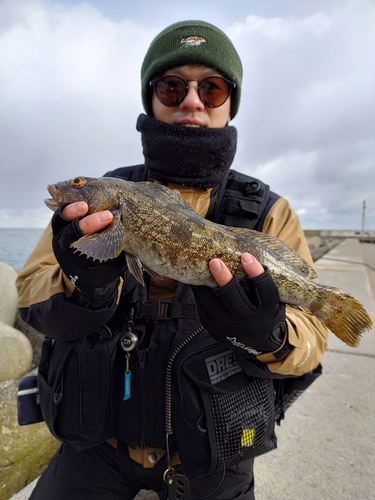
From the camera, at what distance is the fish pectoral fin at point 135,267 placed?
7.08 ft

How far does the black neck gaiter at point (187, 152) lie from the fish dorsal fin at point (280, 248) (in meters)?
0.69

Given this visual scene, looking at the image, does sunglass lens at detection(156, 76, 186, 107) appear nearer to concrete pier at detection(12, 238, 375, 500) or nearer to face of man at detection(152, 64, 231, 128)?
face of man at detection(152, 64, 231, 128)

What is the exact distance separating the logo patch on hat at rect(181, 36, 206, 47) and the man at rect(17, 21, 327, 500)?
17.1 inches

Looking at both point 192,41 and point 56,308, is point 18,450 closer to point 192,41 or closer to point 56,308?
point 56,308

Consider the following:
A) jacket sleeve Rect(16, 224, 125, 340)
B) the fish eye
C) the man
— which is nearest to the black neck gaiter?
the man

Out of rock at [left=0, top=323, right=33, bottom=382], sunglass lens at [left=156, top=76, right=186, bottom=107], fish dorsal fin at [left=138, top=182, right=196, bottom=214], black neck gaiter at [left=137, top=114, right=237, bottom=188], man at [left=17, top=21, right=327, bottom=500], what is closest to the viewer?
man at [left=17, top=21, right=327, bottom=500]

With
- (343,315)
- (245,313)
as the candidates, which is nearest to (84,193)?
(245,313)

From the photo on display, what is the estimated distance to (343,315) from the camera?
218 cm

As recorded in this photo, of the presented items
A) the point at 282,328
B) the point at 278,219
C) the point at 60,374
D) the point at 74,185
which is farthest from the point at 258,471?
the point at 74,185

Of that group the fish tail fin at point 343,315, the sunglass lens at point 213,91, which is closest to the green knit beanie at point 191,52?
the sunglass lens at point 213,91

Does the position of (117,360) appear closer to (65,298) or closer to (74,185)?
(65,298)

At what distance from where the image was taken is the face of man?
8.93 feet

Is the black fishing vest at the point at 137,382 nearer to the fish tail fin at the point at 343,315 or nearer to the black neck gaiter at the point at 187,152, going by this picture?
the fish tail fin at the point at 343,315

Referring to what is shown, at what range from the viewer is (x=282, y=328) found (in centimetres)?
220
